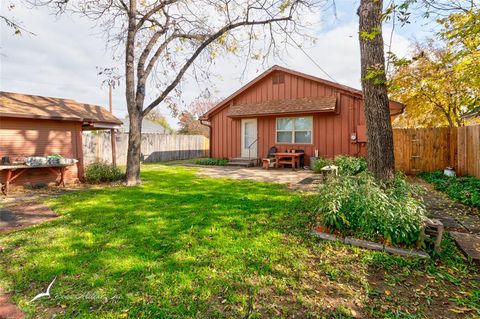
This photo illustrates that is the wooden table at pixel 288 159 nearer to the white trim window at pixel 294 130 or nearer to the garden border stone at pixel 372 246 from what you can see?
the white trim window at pixel 294 130

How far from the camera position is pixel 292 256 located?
9.66ft

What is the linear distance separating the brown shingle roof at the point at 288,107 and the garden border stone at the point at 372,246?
7753mm

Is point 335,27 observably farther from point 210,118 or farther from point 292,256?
point 210,118

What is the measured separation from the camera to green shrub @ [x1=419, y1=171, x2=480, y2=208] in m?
5.02

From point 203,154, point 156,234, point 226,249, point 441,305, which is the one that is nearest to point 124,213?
point 156,234

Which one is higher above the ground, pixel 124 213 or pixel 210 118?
pixel 210 118

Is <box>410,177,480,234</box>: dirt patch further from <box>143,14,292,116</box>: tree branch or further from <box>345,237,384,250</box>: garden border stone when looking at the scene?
<box>143,14,292,116</box>: tree branch

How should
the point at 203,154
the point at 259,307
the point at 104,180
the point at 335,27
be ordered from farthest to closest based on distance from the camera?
the point at 203,154, the point at 104,180, the point at 335,27, the point at 259,307

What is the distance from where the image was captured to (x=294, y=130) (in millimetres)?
11844

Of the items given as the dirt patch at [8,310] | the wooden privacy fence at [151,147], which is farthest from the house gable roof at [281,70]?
the dirt patch at [8,310]

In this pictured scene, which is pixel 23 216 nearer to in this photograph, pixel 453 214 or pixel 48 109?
pixel 48 109

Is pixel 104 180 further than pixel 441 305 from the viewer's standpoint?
Yes

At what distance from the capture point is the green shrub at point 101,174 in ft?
26.3

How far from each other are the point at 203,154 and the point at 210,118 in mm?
6586
